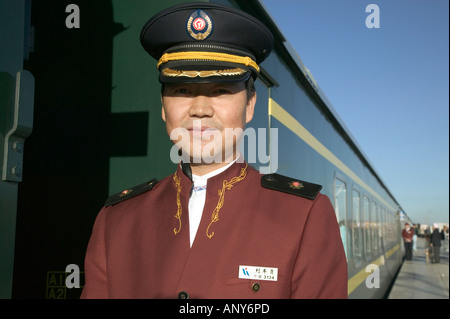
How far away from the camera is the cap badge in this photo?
4.82 feet

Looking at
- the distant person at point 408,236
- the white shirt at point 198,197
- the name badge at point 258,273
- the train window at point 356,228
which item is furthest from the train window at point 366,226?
the distant person at point 408,236

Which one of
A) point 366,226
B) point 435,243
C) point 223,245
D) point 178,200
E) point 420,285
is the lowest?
point 420,285

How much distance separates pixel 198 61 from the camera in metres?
1.43

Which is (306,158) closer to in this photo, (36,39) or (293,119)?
(293,119)

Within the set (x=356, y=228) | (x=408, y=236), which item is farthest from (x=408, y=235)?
(x=356, y=228)

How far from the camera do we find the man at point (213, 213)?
4.50 ft

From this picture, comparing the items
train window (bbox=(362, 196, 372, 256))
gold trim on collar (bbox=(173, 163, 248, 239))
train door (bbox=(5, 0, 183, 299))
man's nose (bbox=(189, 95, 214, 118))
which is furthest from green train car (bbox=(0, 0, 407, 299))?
train window (bbox=(362, 196, 372, 256))

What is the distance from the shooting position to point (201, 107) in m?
1.40

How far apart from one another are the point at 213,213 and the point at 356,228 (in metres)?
4.92

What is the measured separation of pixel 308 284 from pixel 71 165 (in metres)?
1.47

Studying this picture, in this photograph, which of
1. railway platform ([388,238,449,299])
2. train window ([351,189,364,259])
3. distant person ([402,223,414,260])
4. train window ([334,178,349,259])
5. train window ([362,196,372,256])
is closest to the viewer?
train window ([334,178,349,259])

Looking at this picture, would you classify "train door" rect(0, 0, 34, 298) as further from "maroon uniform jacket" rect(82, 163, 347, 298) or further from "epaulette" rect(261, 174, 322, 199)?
"epaulette" rect(261, 174, 322, 199)

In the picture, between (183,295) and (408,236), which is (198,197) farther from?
(408,236)
